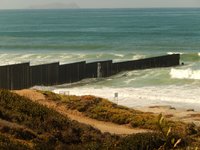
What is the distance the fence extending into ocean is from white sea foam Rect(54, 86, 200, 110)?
2.37m

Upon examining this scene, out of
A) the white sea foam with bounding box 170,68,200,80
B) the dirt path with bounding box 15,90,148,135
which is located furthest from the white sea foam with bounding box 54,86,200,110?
the dirt path with bounding box 15,90,148,135

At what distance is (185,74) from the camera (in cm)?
4659

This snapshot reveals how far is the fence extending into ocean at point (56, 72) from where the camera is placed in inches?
1367

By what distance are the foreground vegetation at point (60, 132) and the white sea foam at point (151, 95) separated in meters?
11.1

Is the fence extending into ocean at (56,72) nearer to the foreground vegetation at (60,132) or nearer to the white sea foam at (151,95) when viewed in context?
the white sea foam at (151,95)

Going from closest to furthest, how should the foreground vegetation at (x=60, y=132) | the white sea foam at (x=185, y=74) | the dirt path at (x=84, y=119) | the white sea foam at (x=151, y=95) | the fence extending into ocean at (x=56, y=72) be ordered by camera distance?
1. the foreground vegetation at (x=60, y=132)
2. the dirt path at (x=84, y=119)
3. the white sea foam at (x=151, y=95)
4. the fence extending into ocean at (x=56, y=72)
5. the white sea foam at (x=185, y=74)

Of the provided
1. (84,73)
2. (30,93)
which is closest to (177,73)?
(84,73)

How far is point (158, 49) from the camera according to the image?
76875mm

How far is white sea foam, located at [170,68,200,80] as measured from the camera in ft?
149

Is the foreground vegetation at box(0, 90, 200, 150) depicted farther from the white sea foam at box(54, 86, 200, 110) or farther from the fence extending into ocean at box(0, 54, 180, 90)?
the fence extending into ocean at box(0, 54, 180, 90)

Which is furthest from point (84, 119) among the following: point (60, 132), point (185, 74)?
point (185, 74)

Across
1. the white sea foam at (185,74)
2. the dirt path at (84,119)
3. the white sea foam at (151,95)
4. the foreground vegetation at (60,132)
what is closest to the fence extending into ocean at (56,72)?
the white sea foam at (151,95)

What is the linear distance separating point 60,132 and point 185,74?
33.4 m

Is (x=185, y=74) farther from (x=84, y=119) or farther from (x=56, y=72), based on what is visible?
(x=84, y=119)
